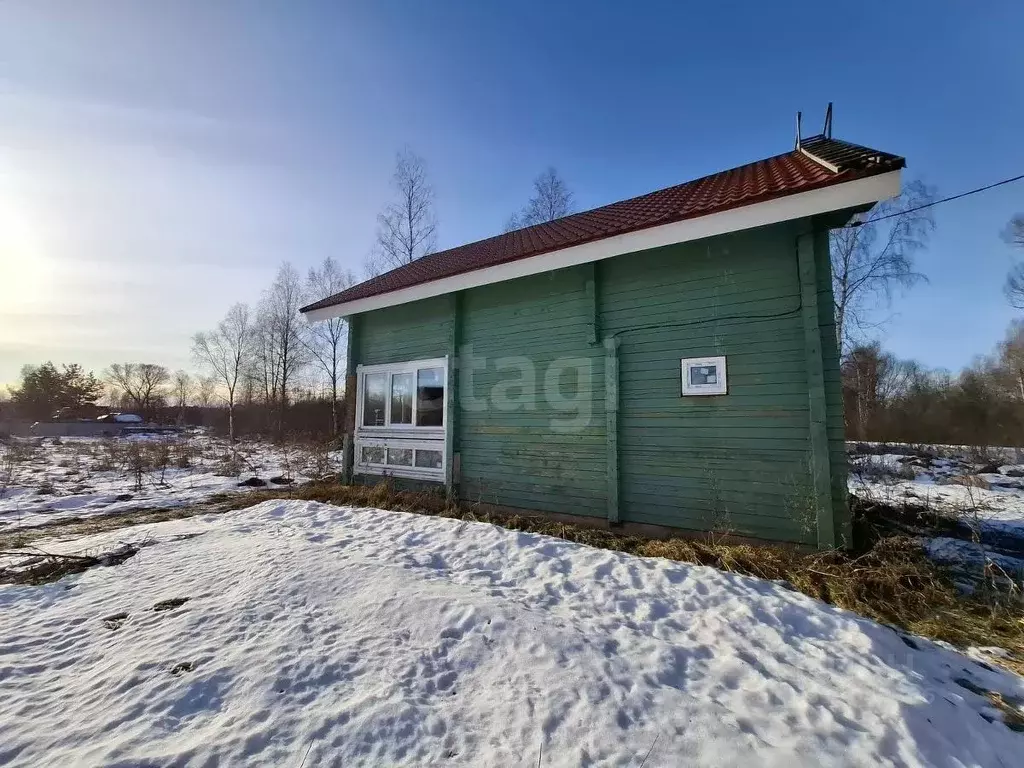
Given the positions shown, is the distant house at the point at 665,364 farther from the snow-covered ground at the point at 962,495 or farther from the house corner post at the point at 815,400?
the snow-covered ground at the point at 962,495

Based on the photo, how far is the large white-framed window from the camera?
279 inches

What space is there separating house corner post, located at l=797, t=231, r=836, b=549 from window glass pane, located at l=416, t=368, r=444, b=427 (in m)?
4.94

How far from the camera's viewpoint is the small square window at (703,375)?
4.70 m

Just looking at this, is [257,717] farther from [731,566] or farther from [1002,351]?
[1002,351]

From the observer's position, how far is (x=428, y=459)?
23.6 feet

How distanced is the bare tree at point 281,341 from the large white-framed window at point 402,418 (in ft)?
60.7

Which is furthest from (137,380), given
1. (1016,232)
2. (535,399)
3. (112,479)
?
(1016,232)

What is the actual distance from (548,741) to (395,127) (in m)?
8.86

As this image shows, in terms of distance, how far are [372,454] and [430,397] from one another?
181 centimetres

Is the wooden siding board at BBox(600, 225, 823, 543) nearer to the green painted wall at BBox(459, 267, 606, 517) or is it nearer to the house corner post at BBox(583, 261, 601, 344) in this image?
the house corner post at BBox(583, 261, 601, 344)

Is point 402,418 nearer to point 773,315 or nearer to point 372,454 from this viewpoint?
point 372,454

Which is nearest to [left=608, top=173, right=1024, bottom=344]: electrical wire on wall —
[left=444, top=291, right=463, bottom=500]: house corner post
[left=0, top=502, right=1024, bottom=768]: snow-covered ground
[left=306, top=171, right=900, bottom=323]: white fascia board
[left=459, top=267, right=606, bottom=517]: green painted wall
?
[left=306, top=171, right=900, bottom=323]: white fascia board

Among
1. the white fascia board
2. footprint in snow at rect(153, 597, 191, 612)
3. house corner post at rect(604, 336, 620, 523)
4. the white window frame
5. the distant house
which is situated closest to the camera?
footprint in snow at rect(153, 597, 191, 612)

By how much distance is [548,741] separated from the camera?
1.91 m
